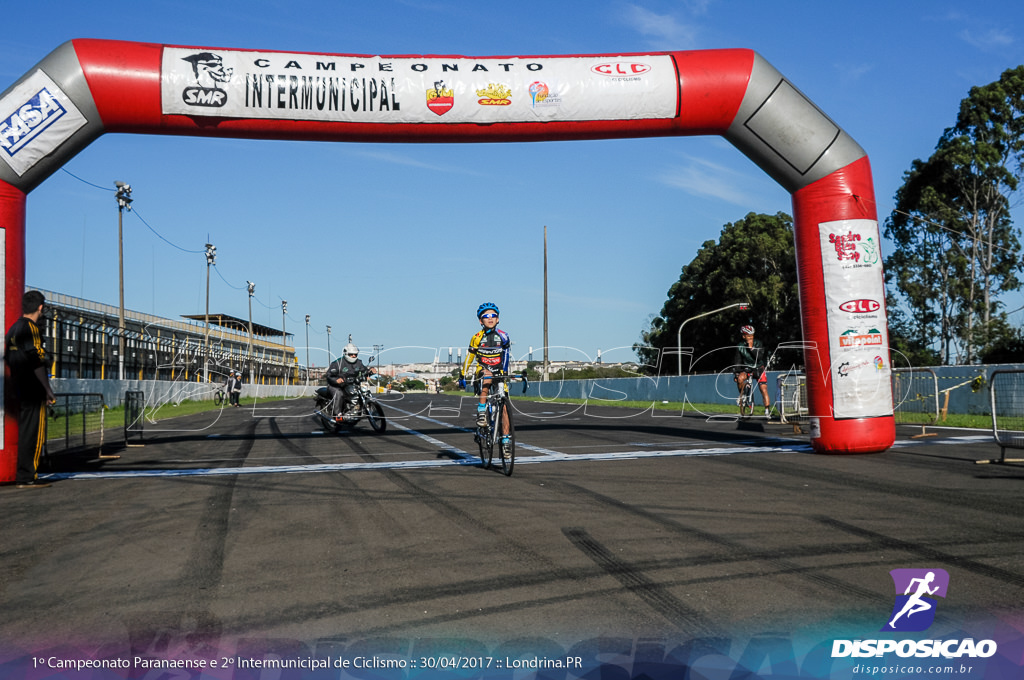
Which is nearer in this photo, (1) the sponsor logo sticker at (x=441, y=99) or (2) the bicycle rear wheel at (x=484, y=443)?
(2) the bicycle rear wheel at (x=484, y=443)

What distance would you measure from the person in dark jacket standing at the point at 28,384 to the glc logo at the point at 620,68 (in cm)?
718

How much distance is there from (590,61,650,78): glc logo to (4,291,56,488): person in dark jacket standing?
718 centimetres

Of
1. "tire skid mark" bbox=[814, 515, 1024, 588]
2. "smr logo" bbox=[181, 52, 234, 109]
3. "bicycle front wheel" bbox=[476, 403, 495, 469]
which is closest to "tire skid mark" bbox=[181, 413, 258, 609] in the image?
"bicycle front wheel" bbox=[476, 403, 495, 469]

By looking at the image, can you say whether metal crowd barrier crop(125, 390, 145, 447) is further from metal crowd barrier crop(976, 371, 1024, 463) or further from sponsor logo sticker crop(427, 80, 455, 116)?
metal crowd barrier crop(976, 371, 1024, 463)

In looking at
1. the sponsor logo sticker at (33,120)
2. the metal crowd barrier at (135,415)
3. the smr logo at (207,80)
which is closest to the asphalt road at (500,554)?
the sponsor logo sticker at (33,120)

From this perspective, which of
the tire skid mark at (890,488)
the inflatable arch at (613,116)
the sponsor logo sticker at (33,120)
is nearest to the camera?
the tire skid mark at (890,488)

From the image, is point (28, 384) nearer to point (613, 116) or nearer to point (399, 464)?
point (399, 464)

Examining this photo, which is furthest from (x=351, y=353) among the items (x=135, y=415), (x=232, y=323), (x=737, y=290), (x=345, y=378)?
(x=232, y=323)

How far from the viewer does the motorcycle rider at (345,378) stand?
52.4 ft

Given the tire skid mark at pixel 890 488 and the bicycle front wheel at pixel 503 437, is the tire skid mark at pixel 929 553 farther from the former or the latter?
the bicycle front wheel at pixel 503 437

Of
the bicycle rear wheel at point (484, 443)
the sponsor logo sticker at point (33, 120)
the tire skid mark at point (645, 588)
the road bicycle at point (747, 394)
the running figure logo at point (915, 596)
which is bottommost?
the running figure logo at point (915, 596)

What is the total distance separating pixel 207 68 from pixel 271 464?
5.04 m

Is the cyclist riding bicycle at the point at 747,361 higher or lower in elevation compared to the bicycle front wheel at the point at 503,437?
higher

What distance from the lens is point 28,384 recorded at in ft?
28.6
